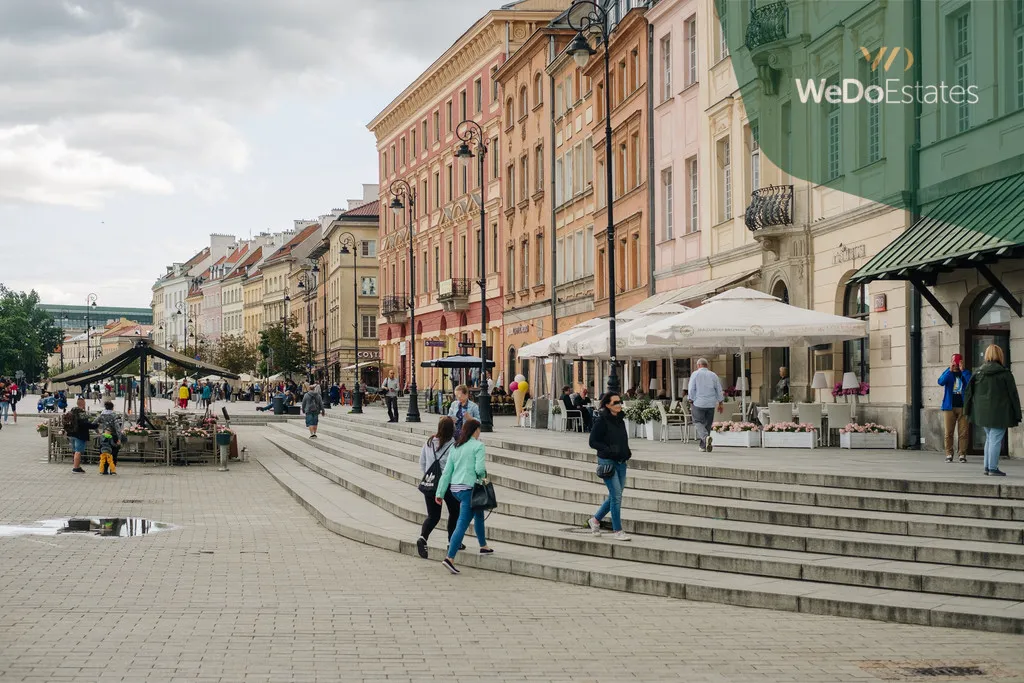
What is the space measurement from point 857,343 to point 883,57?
5.35 meters

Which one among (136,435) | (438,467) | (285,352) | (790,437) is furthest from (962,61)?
(285,352)

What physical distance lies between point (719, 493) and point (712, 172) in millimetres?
18257

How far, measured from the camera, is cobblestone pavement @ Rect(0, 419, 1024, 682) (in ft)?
30.8

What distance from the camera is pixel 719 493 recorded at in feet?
53.8

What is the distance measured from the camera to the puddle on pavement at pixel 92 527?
17.9 meters

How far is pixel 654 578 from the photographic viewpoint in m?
12.9

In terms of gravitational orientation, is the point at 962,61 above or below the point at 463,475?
above

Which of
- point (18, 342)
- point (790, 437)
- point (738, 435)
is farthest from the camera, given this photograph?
point (18, 342)

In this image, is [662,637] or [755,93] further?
[755,93]

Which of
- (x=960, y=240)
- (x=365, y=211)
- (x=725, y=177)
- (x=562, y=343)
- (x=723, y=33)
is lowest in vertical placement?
(x=562, y=343)

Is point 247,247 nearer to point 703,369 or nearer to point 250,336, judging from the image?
point 250,336

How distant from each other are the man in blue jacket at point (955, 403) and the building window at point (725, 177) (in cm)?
1392

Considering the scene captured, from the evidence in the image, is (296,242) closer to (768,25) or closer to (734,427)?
(768,25)

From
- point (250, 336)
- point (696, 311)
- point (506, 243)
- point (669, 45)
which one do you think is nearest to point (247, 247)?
point (250, 336)
